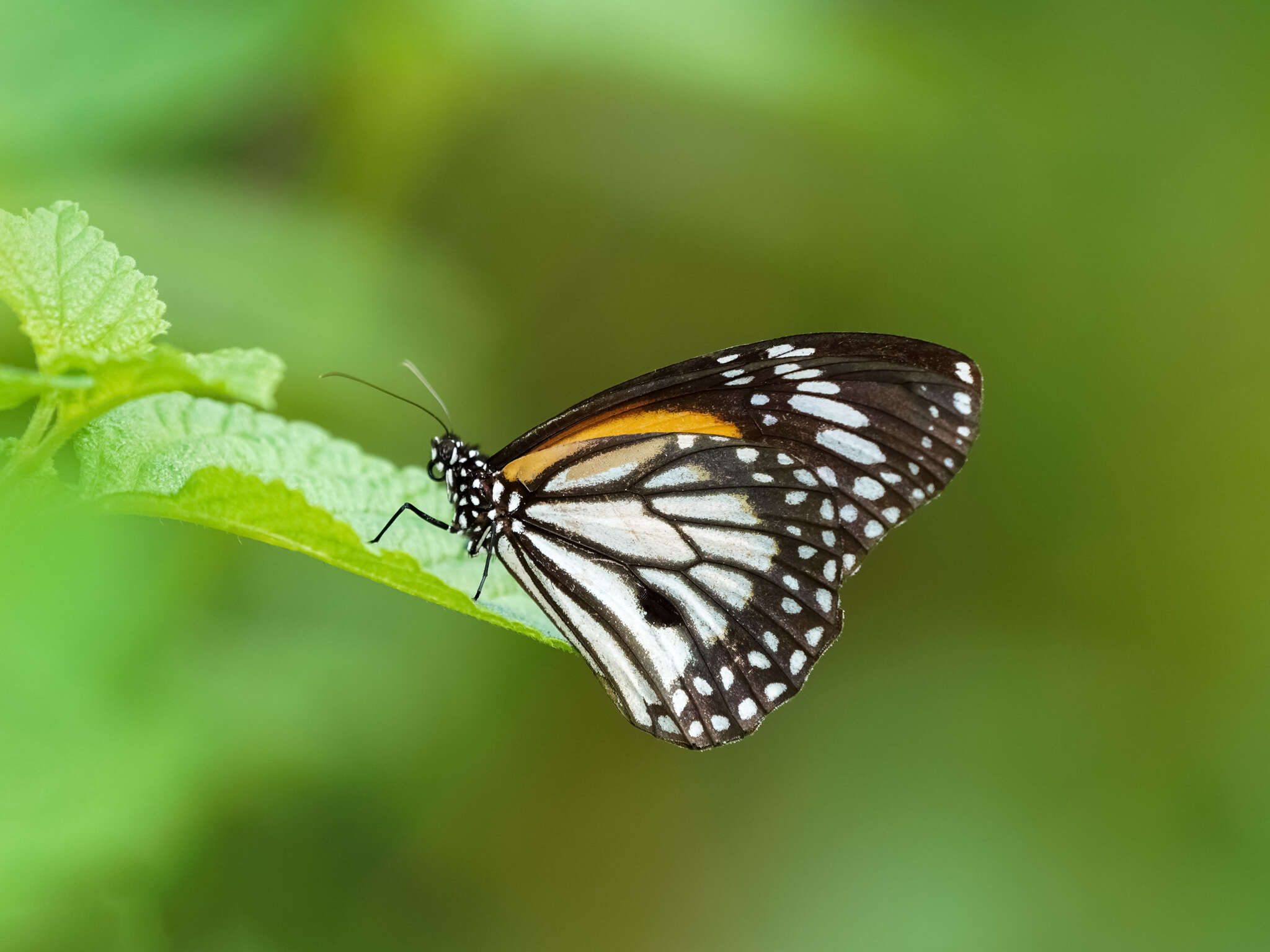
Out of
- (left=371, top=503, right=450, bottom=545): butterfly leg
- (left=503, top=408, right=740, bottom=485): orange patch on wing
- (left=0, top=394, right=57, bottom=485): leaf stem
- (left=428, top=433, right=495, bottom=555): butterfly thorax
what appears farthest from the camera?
(left=503, top=408, right=740, bottom=485): orange patch on wing

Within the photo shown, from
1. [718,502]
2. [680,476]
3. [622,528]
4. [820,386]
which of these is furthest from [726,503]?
[820,386]

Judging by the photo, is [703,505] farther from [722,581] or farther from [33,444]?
[33,444]

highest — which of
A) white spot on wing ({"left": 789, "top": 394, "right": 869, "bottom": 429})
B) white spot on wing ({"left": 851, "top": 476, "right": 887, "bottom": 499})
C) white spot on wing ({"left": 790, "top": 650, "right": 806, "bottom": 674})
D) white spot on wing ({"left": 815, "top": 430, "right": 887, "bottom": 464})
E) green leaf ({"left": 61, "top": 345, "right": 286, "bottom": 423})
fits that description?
white spot on wing ({"left": 789, "top": 394, "right": 869, "bottom": 429})

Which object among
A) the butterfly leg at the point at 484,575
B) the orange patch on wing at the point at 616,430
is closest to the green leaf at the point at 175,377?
the butterfly leg at the point at 484,575

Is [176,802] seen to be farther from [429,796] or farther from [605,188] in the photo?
[605,188]

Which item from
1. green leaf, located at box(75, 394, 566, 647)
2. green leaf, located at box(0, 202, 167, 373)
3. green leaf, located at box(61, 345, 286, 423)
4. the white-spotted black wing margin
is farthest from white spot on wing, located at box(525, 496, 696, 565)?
green leaf, located at box(61, 345, 286, 423)

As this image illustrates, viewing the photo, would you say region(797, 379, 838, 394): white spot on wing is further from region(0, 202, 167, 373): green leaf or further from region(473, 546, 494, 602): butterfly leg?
region(0, 202, 167, 373): green leaf
